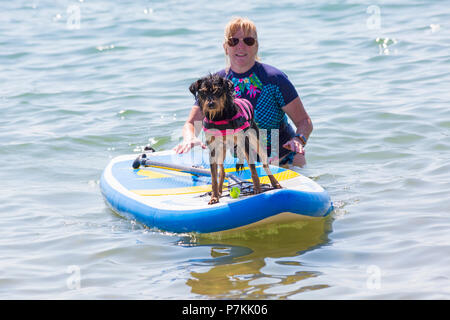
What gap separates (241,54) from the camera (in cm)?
640

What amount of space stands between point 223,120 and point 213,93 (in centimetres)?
25

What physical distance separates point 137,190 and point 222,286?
72.9 inches

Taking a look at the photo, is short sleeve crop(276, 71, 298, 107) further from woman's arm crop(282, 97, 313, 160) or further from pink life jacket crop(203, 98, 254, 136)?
pink life jacket crop(203, 98, 254, 136)

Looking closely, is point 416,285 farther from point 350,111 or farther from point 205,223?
point 350,111

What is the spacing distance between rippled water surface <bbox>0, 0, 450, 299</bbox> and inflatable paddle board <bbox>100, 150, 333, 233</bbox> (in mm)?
180

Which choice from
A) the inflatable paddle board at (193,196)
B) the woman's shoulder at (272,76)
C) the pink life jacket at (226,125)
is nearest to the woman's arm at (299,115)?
the woman's shoulder at (272,76)

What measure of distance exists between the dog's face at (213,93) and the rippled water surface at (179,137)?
1.24 m

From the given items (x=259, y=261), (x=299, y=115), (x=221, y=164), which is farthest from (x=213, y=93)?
(x=299, y=115)

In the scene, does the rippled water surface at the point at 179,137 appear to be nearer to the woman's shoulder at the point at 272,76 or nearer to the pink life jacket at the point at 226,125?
the pink life jacket at the point at 226,125

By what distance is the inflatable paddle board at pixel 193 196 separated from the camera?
18.0ft

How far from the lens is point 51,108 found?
1134 cm

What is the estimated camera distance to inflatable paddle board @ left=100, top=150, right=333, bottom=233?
5.49 meters

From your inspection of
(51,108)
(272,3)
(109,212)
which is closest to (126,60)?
(51,108)

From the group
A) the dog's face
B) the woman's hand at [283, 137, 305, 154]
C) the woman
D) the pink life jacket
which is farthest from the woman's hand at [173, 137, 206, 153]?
the dog's face
